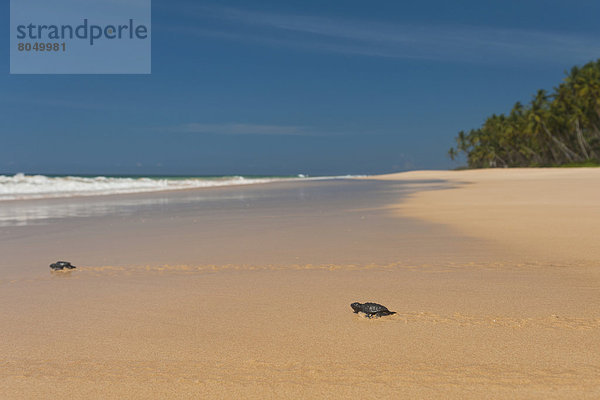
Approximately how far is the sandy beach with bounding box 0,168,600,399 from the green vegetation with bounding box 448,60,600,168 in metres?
71.9

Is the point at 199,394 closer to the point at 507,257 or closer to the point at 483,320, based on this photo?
the point at 483,320

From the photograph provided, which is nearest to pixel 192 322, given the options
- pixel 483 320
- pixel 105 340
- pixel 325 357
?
pixel 105 340

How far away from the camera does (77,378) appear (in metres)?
2.80

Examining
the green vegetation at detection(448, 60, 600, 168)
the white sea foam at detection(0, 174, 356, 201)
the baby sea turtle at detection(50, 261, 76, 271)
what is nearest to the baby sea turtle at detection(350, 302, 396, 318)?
the baby sea turtle at detection(50, 261, 76, 271)

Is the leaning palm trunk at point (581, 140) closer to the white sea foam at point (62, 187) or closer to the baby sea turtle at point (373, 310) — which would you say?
the white sea foam at point (62, 187)

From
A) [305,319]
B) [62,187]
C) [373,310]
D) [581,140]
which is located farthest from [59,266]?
[581,140]

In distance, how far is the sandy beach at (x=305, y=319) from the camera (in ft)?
8.91

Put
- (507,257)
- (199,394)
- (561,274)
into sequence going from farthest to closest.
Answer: (507,257) < (561,274) < (199,394)

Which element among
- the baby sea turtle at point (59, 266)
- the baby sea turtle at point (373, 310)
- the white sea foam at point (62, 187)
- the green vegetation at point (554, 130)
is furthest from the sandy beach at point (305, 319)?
the green vegetation at point (554, 130)

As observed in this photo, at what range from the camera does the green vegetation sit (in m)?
69.8

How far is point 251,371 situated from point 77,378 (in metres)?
1.08

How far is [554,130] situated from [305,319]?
296ft

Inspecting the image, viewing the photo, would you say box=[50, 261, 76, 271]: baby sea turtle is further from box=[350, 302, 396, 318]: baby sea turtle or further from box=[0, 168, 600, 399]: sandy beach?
box=[350, 302, 396, 318]: baby sea turtle

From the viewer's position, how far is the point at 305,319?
12.5 feet
